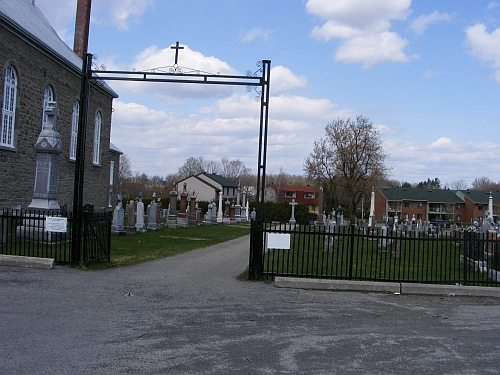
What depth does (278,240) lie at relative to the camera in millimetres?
10102

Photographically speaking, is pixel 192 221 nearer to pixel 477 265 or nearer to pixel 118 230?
pixel 118 230

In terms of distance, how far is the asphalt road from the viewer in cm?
509

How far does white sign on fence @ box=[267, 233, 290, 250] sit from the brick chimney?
99.3 ft

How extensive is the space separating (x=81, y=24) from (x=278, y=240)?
103ft

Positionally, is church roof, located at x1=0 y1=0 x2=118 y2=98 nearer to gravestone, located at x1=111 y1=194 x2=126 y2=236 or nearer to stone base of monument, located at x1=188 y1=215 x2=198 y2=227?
gravestone, located at x1=111 y1=194 x2=126 y2=236

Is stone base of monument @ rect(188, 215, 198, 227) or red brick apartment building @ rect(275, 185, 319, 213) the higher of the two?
red brick apartment building @ rect(275, 185, 319, 213)

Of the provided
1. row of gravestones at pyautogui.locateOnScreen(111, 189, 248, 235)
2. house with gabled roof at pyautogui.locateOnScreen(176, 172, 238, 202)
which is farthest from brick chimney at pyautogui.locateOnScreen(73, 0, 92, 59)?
house with gabled roof at pyautogui.locateOnScreen(176, 172, 238, 202)

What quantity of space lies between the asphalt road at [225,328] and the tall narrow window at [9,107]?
562 inches

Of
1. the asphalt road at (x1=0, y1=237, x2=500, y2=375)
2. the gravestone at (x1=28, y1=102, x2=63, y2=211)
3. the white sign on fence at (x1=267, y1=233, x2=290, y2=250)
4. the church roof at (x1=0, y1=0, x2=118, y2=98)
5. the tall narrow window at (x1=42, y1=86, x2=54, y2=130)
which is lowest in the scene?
the asphalt road at (x1=0, y1=237, x2=500, y2=375)

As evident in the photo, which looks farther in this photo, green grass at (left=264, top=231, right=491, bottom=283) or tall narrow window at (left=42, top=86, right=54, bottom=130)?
tall narrow window at (left=42, top=86, right=54, bottom=130)

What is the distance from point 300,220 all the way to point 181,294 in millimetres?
46575

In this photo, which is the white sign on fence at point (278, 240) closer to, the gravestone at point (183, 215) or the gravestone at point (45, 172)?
the gravestone at point (45, 172)

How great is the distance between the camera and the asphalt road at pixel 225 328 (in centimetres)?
509

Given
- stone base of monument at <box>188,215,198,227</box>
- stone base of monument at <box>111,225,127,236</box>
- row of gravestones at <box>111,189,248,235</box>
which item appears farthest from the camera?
stone base of monument at <box>188,215,198,227</box>
